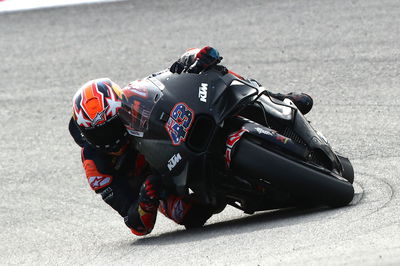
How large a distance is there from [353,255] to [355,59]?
6328 mm

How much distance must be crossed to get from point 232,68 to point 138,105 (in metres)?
5.11

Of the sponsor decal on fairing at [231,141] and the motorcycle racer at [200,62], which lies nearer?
the sponsor decal on fairing at [231,141]

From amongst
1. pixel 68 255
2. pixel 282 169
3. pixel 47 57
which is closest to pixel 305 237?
pixel 282 169

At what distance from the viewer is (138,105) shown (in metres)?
6.57

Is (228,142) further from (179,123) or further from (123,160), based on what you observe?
(123,160)

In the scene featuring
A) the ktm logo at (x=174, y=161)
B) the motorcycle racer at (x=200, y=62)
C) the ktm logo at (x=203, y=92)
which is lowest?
the ktm logo at (x=174, y=161)

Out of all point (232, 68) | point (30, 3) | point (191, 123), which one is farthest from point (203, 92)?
point (30, 3)

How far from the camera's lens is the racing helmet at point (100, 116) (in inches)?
261

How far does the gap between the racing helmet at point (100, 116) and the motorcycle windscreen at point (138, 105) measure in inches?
2.5

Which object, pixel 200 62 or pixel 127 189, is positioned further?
pixel 127 189

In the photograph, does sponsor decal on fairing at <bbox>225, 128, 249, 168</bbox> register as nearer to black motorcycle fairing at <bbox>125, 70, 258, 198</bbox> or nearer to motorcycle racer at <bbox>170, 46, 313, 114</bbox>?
black motorcycle fairing at <bbox>125, 70, 258, 198</bbox>

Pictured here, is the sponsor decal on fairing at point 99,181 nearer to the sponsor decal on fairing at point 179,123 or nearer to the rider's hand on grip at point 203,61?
the sponsor decal on fairing at point 179,123

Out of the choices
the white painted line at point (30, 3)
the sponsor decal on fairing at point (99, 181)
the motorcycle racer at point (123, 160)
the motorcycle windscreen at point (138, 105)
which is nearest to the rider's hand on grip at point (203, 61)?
the motorcycle racer at point (123, 160)

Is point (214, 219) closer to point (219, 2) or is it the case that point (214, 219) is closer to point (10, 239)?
point (10, 239)
